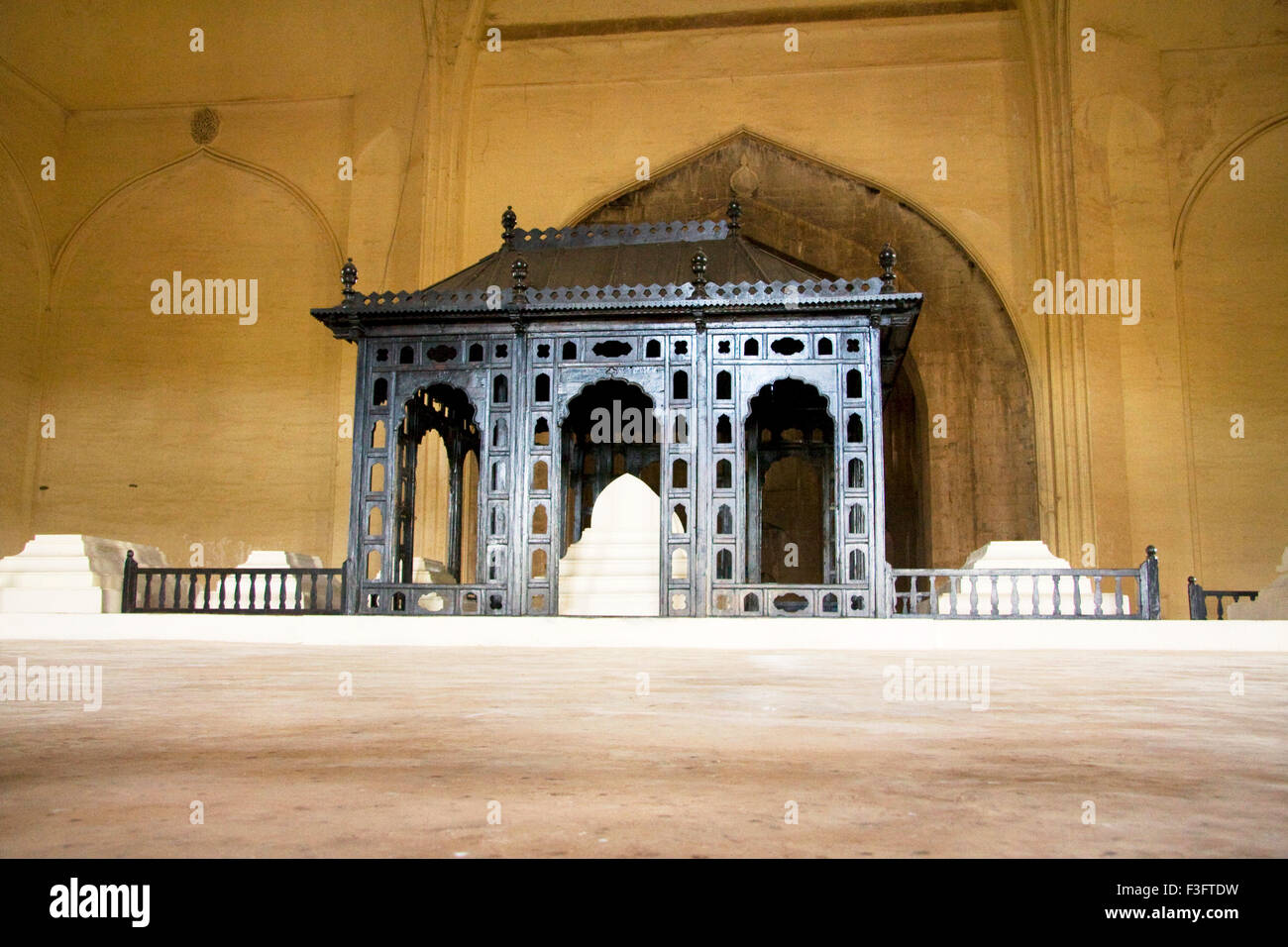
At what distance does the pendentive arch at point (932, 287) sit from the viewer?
1380cm

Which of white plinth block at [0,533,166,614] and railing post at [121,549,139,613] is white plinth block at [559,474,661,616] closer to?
railing post at [121,549,139,613]

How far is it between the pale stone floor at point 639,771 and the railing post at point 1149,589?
4.98 meters

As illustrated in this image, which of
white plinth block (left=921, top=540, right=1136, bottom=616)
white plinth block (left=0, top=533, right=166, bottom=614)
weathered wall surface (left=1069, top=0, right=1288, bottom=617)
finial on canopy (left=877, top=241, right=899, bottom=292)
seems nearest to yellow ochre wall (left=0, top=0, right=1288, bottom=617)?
weathered wall surface (left=1069, top=0, right=1288, bottom=617)

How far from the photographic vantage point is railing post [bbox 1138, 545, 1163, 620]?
763 cm

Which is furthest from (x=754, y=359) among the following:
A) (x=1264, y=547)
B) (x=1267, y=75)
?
(x=1267, y=75)

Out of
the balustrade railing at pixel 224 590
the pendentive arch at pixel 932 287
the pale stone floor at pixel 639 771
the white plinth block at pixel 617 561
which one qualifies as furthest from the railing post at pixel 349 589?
the pendentive arch at pixel 932 287

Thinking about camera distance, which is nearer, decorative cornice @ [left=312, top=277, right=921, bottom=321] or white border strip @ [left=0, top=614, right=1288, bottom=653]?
white border strip @ [left=0, top=614, right=1288, bottom=653]

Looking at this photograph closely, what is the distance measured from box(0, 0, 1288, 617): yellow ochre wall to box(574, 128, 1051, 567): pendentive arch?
0.87ft

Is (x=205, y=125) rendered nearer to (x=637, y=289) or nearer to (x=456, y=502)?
(x=456, y=502)

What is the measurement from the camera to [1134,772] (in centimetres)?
144

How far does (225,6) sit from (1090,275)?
13.3 metres

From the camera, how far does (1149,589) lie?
7.71 meters
